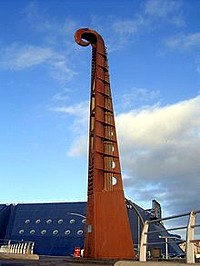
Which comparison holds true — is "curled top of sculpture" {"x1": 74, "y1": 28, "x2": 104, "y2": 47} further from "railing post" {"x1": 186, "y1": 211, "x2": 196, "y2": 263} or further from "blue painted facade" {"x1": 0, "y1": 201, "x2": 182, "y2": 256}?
"blue painted facade" {"x1": 0, "y1": 201, "x2": 182, "y2": 256}

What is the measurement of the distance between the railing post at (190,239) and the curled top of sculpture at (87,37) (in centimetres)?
1488

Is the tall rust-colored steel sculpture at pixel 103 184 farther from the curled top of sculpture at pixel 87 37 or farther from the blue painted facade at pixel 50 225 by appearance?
the blue painted facade at pixel 50 225

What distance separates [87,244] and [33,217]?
60.6m

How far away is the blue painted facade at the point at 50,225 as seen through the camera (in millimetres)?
65688

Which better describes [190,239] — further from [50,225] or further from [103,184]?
[50,225]

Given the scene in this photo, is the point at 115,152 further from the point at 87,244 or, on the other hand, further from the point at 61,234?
the point at 61,234

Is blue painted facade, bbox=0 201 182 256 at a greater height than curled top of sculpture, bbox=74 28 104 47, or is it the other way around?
curled top of sculpture, bbox=74 28 104 47

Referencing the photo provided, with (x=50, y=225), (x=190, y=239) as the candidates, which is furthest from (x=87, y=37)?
(x=50, y=225)

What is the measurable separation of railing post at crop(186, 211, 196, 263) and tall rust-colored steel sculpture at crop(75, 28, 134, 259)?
10.4 metres

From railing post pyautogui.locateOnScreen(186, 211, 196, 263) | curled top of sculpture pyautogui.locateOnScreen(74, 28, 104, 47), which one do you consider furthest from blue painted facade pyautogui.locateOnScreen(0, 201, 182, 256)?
railing post pyautogui.locateOnScreen(186, 211, 196, 263)

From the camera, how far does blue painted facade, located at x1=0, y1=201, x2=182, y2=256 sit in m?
65.7

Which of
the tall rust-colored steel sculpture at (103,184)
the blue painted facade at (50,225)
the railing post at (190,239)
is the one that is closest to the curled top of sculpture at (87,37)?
the tall rust-colored steel sculpture at (103,184)

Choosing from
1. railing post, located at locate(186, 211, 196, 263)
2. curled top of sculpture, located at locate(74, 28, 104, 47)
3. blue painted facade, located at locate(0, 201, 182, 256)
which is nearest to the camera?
railing post, located at locate(186, 211, 196, 263)

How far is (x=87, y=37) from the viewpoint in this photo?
20.7m
